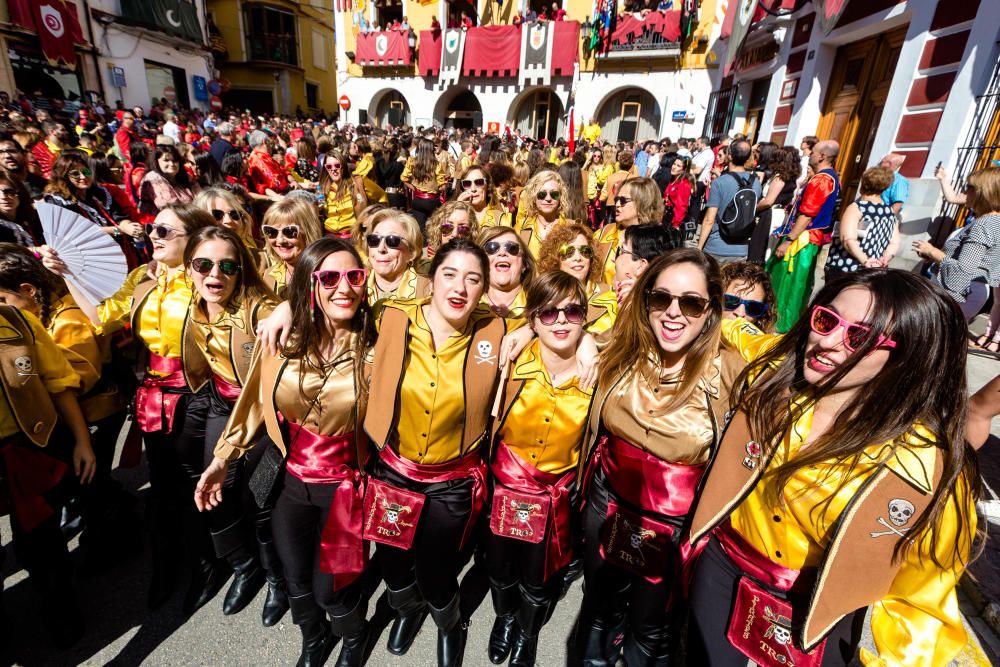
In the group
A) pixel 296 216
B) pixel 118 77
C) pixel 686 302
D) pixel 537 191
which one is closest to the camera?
pixel 686 302

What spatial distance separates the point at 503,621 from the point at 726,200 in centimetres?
493

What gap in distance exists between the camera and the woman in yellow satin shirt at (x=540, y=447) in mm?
2084

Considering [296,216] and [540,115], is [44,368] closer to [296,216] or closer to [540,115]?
[296,216]

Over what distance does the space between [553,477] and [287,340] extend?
136cm

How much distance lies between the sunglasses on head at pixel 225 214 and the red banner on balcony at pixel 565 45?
22616 mm

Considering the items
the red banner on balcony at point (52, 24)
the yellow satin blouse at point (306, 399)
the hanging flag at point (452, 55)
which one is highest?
the hanging flag at point (452, 55)

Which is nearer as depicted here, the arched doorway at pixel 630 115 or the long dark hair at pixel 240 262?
the long dark hair at pixel 240 262

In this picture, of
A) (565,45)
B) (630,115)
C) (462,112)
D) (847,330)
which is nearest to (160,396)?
(847,330)

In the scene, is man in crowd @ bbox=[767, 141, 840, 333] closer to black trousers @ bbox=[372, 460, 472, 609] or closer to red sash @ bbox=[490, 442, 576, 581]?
red sash @ bbox=[490, 442, 576, 581]

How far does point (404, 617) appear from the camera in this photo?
2418 millimetres

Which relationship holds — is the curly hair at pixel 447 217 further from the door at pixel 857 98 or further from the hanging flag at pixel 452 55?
the hanging flag at pixel 452 55

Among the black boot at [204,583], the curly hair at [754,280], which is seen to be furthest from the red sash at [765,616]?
the black boot at [204,583]

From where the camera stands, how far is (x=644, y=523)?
1971 millimetres

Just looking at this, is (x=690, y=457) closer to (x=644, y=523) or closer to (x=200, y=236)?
(x=644, y=523)
